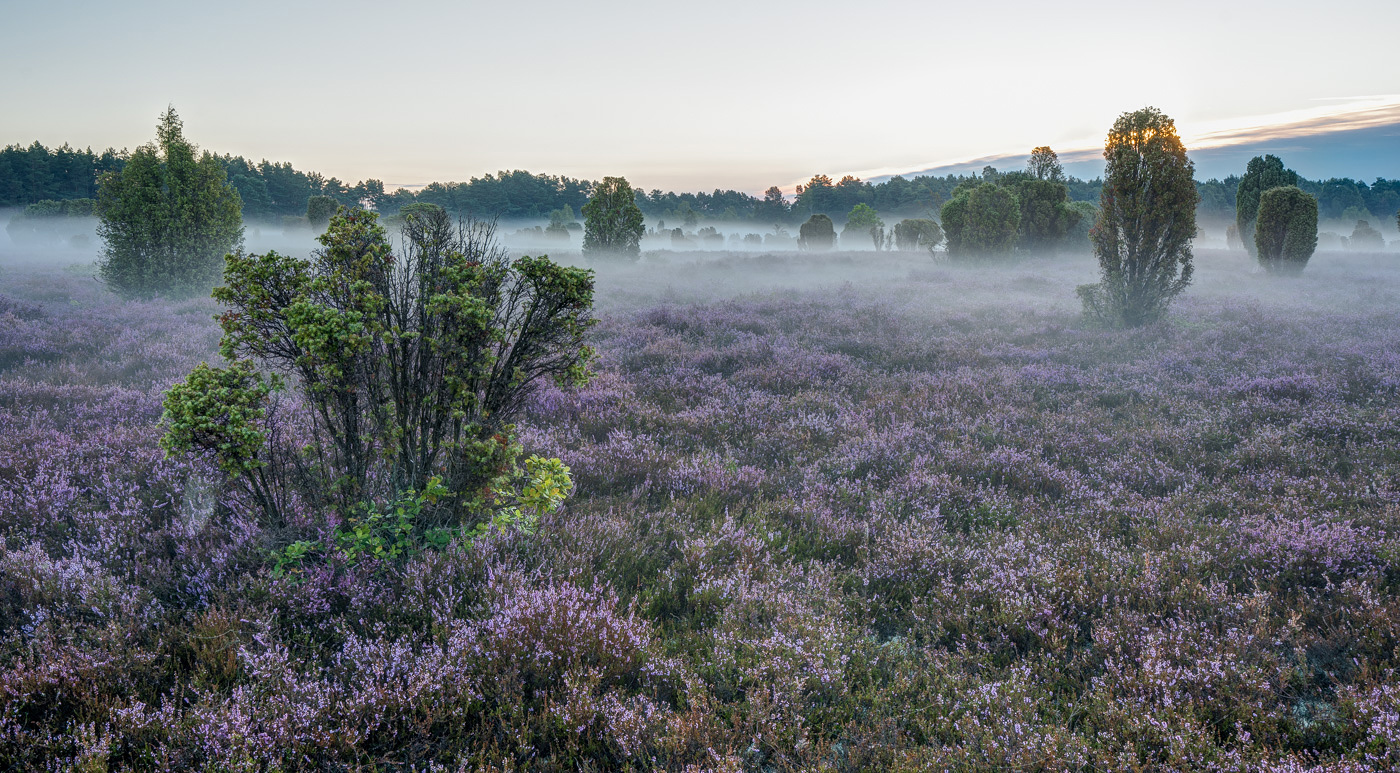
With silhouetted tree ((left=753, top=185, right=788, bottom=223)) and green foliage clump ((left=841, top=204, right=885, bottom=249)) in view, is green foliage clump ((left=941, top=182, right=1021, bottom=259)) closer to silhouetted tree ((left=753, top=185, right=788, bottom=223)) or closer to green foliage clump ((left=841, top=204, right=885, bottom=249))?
green foliage clump ((left=841, top=204, right=885, bottom=249))

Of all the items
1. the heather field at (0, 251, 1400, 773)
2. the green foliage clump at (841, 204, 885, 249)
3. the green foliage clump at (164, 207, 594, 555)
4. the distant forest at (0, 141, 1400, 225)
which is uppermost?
the distant forest at (0, 141, 1400, 225)

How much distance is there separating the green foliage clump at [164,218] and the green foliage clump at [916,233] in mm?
44758

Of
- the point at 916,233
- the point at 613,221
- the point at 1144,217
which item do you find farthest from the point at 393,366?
the point at 916,233

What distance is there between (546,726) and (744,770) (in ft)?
3.19

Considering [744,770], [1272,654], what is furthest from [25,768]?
[1272,654]

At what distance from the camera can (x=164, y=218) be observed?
17.6 meters

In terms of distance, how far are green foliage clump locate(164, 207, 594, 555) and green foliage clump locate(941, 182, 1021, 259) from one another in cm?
3151

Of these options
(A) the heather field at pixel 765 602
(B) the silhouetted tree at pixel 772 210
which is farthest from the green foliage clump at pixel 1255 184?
(B) the silhouetted tree at pixel 772 210

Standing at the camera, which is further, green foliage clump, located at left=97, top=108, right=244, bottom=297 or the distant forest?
the distant forest

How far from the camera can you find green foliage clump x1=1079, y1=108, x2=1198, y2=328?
13.6m

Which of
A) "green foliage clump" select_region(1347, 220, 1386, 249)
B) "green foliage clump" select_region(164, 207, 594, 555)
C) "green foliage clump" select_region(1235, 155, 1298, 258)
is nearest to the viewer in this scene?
"green foliage clump" select_region(164, 207, 594, 555)

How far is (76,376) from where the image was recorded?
938cm

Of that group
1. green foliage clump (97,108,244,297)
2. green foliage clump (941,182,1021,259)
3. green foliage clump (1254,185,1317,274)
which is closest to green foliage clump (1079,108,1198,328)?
green foliage clump (1254,185,1317,274)

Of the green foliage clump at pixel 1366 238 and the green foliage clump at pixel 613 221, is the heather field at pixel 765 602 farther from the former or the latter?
the green foliage clump at pixel 1366 238
